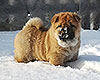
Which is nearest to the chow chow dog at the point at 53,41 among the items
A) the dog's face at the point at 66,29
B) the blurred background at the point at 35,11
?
the dog's face at the point at 66,29

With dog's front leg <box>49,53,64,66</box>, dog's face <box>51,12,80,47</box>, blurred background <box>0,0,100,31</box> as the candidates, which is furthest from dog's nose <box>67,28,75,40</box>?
blurred background <box>0,0,100,31</box>

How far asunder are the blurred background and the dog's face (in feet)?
21.6

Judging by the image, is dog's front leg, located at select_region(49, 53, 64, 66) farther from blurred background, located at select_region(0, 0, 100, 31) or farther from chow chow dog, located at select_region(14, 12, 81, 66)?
blurred background, located at select_region(0, 0, 100, 31)

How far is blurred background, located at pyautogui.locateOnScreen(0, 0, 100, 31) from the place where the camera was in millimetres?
9515

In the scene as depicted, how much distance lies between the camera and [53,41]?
3.12 metres

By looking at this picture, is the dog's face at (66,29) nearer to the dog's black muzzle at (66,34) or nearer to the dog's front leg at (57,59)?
the dog's black muzzle at (66,34)

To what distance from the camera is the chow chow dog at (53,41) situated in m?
2.94

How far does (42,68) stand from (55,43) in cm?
50

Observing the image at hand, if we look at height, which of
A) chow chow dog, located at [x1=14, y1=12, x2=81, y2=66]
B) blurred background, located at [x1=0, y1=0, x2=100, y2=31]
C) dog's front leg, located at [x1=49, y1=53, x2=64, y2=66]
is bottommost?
dog's front leg, located at [x1=49, y1=53, x2=64, y2=66]

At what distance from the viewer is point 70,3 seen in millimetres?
10367

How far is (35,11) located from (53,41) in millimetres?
7286

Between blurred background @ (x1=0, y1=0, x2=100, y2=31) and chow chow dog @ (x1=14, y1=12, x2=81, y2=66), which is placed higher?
blurred background @ (x1=0, y1=0, x2=100, y2=31)

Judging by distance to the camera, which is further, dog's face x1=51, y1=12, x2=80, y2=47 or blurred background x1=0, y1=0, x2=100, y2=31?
blurred background x1=0, y1=0, x2=100, y2=31

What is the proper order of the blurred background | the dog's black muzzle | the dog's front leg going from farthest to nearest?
1. the blurred background
2. the dog's front leg
3. the dog's black muzzle
